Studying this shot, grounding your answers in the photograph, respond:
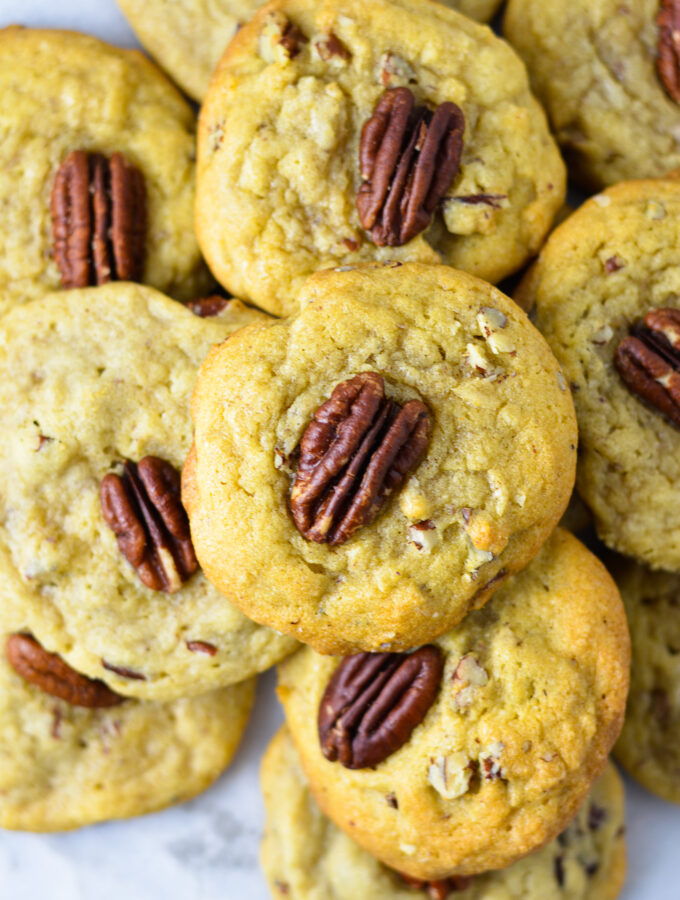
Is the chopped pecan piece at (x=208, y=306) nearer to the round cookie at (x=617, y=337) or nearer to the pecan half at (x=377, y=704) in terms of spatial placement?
the round cookie at (x=617, y=337)

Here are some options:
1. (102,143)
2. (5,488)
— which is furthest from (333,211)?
(5,488)

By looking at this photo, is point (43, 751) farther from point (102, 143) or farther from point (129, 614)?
point (102, 143)

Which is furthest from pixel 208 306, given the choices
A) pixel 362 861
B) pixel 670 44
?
pixel 362 861

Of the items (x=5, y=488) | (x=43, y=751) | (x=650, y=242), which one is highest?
(x=650, y=242)

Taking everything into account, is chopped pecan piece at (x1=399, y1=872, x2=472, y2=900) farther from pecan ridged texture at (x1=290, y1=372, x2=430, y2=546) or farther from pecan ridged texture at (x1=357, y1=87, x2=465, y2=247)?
pecan ridged texture at (x1=357, y1=87, x2=465, y2=247)

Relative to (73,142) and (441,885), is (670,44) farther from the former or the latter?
(441,885)

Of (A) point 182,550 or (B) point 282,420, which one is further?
(A) point 182,550

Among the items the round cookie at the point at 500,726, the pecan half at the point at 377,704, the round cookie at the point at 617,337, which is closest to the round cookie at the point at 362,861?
the round cookie at the point at 500,726
